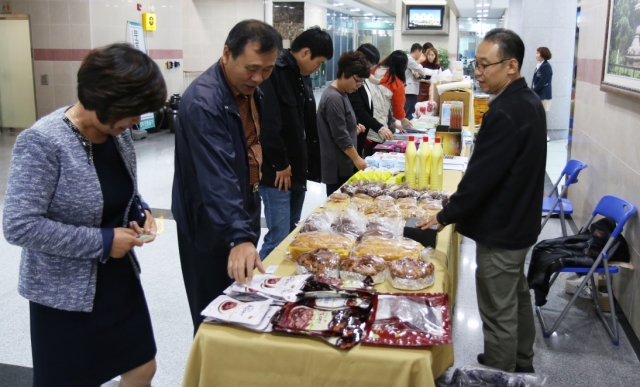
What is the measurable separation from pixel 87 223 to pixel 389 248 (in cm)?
113

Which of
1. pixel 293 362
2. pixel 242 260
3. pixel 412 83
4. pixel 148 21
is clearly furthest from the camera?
pixel 148 21

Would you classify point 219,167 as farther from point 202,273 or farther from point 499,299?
point 499,299

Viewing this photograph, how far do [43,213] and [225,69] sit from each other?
2.74 feet

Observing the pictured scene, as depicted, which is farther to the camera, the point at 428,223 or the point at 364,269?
the point at 428,223

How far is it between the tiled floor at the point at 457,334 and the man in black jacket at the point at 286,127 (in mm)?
786

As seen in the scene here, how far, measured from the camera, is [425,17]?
1975 centimetres

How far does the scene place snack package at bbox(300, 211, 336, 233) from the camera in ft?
8.48

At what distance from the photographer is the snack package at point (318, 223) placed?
258 centimetres

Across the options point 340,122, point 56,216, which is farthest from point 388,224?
point 340,122

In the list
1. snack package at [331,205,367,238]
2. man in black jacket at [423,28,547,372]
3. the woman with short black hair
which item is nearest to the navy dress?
the woman with short black hair

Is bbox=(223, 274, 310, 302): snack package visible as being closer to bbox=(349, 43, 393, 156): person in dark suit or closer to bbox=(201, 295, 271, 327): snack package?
bbox=(201, 295, 271, 327): snack package

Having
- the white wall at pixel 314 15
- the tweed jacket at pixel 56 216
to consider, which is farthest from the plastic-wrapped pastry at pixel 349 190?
the white wall at pixel 314 15

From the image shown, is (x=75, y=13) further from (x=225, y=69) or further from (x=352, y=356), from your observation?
(x=352, y=356)

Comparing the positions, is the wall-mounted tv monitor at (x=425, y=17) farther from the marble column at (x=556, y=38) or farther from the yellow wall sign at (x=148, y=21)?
the yellow wall sign at (x=148, y=21)
